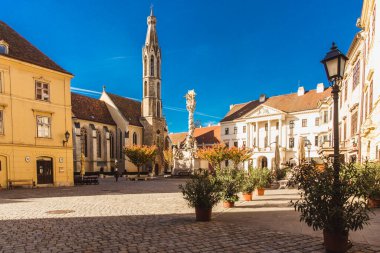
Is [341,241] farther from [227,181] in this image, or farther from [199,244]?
[227,181]

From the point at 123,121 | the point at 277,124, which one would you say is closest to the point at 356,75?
the point at 277,124

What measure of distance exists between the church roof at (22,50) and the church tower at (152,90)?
3153 cm

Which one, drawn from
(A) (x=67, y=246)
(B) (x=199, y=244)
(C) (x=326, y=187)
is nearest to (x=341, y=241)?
(C) (x=326, y=187)

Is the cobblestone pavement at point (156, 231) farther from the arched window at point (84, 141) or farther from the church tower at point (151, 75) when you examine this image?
the church tower at point (151, 75)

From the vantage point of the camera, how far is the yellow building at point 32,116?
20.6 meters

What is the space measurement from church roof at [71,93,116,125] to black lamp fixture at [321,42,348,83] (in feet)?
148

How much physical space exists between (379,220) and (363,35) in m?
15.6

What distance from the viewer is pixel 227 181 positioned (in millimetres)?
10953

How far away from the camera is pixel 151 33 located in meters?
56.9

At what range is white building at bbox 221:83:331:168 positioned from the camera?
167 feet

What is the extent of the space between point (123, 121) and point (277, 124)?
29814 mm

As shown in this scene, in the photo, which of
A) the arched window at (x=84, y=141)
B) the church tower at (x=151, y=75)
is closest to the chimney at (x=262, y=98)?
the church tower at (x=151, y=75)

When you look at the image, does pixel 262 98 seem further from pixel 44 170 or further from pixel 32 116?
pixel 32 116

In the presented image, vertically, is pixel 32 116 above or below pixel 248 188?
above
